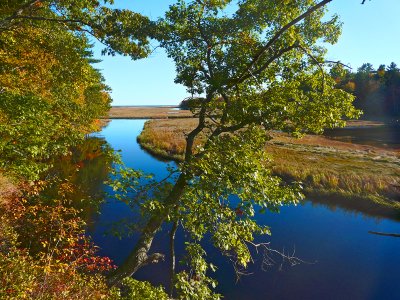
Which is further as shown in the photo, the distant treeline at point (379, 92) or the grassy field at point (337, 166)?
the distant treeline at point (379, 92)

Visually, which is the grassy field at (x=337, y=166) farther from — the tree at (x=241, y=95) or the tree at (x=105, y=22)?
the tree at (x=105, y=22)

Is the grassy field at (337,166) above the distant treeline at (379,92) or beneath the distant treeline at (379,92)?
beneath

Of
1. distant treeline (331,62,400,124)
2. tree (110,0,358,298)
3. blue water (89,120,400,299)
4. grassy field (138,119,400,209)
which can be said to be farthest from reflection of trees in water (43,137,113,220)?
distant treeline (331,62,400,124)

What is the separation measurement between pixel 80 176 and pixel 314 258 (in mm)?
24753

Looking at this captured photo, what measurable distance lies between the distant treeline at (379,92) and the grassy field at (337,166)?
71948 mm

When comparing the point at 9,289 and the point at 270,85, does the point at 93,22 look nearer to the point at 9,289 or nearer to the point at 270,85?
the point at 270,85

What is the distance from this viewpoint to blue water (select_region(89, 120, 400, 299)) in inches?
605

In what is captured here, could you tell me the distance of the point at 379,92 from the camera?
115 meters

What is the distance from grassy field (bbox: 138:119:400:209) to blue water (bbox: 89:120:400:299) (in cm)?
351

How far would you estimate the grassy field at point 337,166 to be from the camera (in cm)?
2686

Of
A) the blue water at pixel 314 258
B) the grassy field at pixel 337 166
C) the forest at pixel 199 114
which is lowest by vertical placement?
the blue water at pixel 314 258

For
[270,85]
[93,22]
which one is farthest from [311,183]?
[93,22]

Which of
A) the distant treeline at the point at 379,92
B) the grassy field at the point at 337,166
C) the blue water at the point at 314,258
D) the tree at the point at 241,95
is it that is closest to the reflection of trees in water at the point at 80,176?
the blue water at the point at 314,258

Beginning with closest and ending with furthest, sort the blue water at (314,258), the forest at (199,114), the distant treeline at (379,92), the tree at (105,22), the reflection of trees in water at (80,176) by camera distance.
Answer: the forest at (199,114) → the tree at (105,22) → the blue water at (314,258) → the reflection of trees in water at (80,176) → the distant treeline at (379,92)
